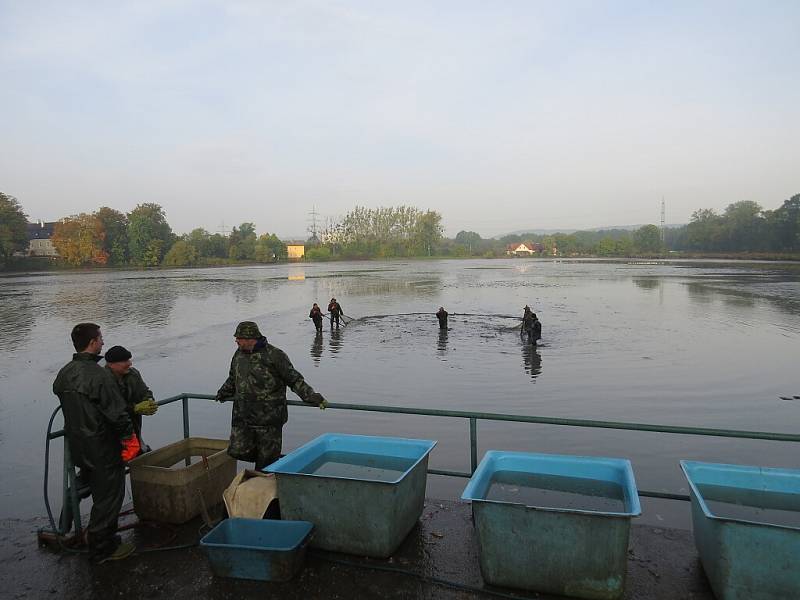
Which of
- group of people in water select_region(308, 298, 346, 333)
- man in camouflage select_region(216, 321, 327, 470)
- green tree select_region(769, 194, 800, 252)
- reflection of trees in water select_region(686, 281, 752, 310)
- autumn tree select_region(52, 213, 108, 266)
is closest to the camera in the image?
man in camouflage select_region(216, 321, 327, 470)

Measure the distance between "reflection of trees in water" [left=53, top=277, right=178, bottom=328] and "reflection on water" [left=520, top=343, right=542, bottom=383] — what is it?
60.7ft

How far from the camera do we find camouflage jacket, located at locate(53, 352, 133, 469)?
4.10 meters

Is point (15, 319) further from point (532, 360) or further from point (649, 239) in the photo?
point (649, 239)

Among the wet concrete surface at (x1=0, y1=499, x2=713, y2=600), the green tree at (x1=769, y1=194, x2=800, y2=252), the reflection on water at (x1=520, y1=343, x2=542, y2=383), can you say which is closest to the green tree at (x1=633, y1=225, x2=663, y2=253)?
the green tree at (x1=769, y1=194, x2=800, y2=252)

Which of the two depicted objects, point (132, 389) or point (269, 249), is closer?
point (132, 389)

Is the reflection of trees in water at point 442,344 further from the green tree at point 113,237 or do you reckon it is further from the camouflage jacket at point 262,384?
the green tree at point 113,237

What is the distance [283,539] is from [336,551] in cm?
41

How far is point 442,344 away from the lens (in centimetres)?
2131

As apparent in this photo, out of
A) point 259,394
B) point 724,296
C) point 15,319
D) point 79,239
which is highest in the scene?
point 79,239

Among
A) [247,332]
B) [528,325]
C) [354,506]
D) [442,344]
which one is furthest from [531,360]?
[354,506]

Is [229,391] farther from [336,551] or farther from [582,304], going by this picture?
[582,304]

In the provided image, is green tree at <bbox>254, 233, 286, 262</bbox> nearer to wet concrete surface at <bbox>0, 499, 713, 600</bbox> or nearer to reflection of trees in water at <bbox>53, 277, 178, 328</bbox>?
reflection of trees in water at <bbox>53, 277, 178, 328</bbox>

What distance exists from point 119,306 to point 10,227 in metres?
77.1

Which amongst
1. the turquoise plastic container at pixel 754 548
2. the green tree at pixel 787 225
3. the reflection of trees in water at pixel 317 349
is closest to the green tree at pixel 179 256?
the reflection of trees in water at pixel 317 349
